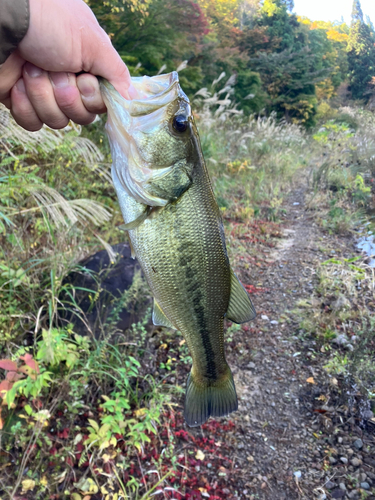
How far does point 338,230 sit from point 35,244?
506 centimetres

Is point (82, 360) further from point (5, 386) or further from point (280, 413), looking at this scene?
point (280, 413)

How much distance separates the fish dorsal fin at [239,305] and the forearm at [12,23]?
4.10 ft

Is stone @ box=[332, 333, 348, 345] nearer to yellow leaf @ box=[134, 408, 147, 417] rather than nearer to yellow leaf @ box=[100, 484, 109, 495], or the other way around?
yellow leaf @ box=[134, 408, 147, 417]

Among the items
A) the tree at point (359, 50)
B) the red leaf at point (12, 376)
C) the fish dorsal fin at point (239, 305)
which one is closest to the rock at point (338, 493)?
the fish dorsal fin at point (239, 305)

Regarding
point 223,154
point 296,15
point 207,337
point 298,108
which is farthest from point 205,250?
point 296,15

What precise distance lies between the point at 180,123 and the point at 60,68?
0.59 m

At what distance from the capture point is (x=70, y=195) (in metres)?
4.04

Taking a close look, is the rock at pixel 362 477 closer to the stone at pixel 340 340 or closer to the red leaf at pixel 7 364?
the stone at pixel 340 340

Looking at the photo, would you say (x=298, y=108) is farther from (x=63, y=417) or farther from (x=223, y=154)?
(x=63, y=417)

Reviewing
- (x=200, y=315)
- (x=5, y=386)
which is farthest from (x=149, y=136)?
(x=5, y=386)

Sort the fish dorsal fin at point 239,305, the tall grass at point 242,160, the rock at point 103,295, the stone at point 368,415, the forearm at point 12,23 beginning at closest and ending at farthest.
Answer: the forearm at point 12,23 → the fish dorsal fin at point 239,305 → the stone at point 368,415 → the rock at point 103,295 → the tall grass at point 242,160

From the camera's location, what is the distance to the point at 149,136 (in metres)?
1.31

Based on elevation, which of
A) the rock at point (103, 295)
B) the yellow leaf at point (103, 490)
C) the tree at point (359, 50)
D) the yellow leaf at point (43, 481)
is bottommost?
the yellow leaf at point (103, 490)

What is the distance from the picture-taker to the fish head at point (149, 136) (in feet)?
4.19
